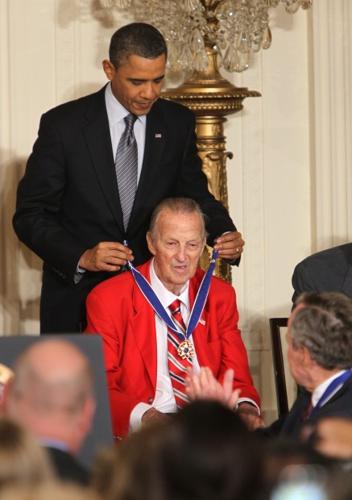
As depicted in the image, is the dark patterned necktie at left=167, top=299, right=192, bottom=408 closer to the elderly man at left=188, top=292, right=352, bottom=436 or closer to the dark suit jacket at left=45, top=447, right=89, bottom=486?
the elderly man at left=188, top=292, right=352, bottom=436

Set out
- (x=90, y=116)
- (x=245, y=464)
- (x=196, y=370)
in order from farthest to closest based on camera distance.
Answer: (x=90, y=116) < (x=196, y=370) < (x=245, y=464)

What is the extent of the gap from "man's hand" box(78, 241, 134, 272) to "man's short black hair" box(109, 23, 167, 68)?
71cm

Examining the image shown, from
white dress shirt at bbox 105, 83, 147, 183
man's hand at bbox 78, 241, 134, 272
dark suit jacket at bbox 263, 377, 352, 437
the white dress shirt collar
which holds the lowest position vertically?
dark suit jacket at bbox 263, 377, 352, 437

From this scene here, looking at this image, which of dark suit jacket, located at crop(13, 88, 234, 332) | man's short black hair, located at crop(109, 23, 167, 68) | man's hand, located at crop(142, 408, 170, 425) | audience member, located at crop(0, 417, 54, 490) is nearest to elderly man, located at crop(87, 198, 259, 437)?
man's hand, located at crop(142, 408, 170, 425)

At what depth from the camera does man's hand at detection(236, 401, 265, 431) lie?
4482 millimetres

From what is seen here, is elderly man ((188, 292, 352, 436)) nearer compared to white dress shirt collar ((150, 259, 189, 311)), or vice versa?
elderly man ((188, 292, 352, 436))

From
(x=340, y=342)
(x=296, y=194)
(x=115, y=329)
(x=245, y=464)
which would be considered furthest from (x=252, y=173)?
(x=245, y=464)

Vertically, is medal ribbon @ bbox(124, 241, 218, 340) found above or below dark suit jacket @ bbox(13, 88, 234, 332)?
below

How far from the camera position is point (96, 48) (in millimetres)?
6316

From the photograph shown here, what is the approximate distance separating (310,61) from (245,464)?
4.52 metres

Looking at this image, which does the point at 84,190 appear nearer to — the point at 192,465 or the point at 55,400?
the point at 55,400

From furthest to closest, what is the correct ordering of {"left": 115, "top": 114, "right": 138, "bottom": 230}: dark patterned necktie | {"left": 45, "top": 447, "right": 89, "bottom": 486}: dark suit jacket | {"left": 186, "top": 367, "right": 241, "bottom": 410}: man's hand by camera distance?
{"left": 115, "top": 114, "right": 138, "bottom": 230}: dark patterned necktie → {"left": 186, "top": 367, "right": 241, "bottom": 410}: man's hand → {"left": 45, "top": 447, "right": 89, "bottom": 486}: dark suit jacket

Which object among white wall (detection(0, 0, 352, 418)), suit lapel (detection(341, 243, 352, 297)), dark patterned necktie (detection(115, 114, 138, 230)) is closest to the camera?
suit lapel (detection(341, 243, 352, 297))

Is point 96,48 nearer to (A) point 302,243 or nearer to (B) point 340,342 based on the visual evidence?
(A) point 302,243
